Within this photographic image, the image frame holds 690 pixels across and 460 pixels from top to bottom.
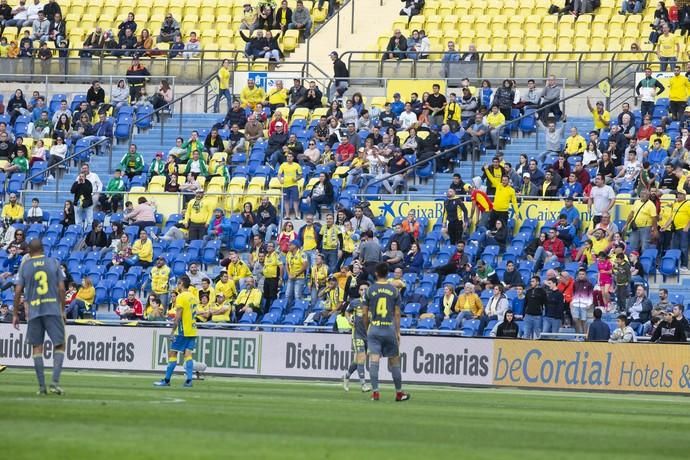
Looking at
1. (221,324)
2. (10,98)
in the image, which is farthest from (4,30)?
(221,324)

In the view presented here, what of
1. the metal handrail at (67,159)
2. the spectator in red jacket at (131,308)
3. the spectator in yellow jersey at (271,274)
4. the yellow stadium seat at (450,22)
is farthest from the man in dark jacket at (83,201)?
the yellow stadium seat at (450,22)

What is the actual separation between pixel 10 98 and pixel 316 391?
2222cm

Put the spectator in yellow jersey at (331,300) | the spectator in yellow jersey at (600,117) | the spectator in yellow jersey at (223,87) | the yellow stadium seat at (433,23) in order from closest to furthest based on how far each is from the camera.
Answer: the spectator in yellow jersey at (331,300)
the spectator in yellow jersey at (600,117)
the spectator in yellow jersey at (223,87)
the yellow stadium seat at (433,23)

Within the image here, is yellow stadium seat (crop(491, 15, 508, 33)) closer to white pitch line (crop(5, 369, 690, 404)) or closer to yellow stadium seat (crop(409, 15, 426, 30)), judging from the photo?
yellow stadium seat (crop(409, 15, 426, 30))

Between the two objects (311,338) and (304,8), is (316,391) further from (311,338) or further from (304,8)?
(304,8)

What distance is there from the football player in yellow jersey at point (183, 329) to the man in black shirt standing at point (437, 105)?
589 inches

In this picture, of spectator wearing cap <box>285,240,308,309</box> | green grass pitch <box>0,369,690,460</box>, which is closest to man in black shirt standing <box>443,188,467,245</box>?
spectator wearing cap <box>285,240,308,309</box>

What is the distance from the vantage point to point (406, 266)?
33.5m

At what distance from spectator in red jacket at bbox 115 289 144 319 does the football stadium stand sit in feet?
0.16

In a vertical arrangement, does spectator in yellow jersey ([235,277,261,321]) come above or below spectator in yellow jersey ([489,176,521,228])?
below

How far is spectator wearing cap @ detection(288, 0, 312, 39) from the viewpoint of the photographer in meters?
45.5

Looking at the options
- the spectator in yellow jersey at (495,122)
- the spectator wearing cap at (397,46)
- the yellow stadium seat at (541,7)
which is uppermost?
the yellow stadium seat at (541,7)

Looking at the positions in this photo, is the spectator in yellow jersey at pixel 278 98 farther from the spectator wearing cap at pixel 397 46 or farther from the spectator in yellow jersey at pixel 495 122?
the spectator in yellow jersey at pixel 495 122

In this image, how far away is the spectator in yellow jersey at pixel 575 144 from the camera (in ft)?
117
